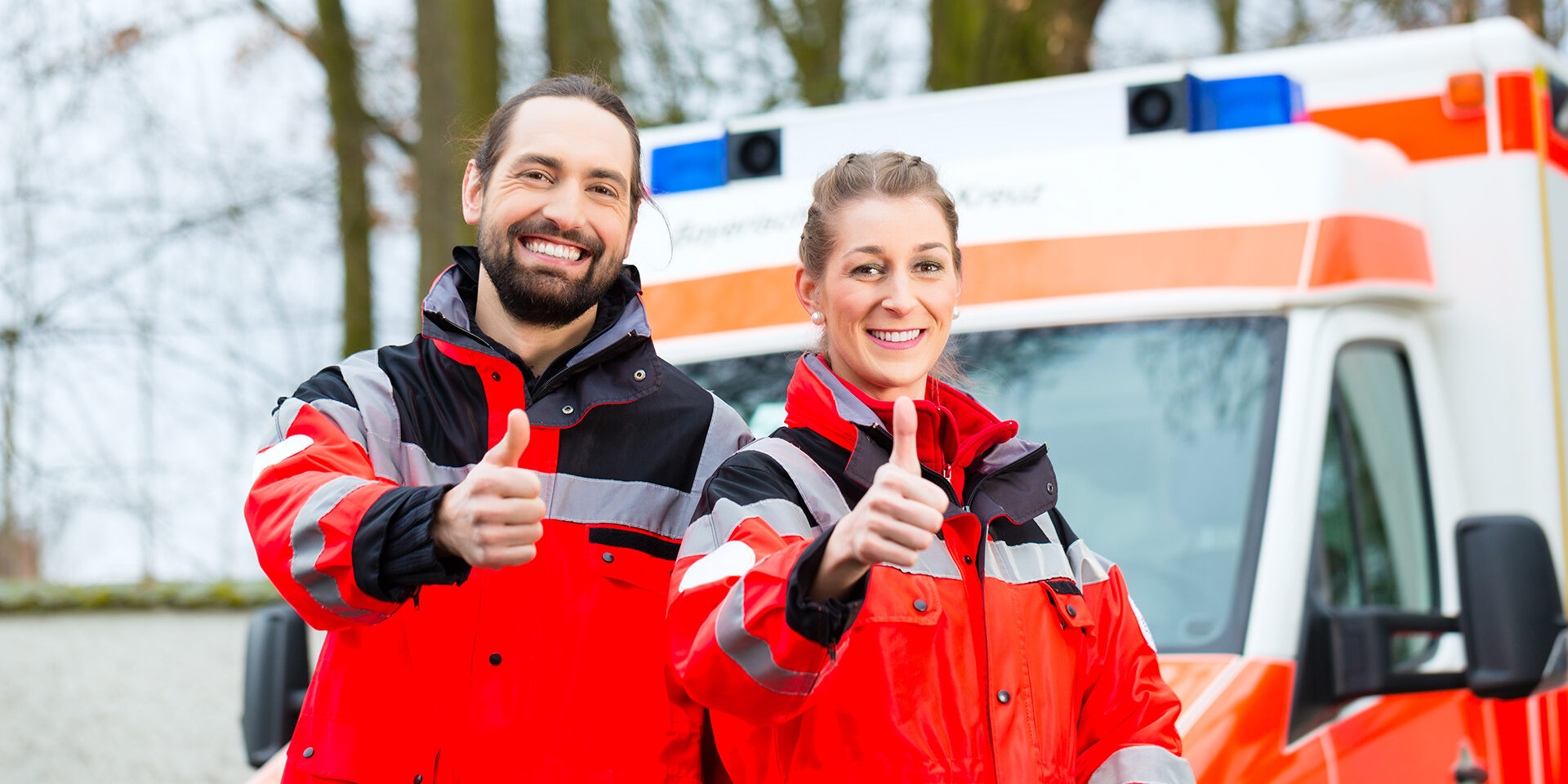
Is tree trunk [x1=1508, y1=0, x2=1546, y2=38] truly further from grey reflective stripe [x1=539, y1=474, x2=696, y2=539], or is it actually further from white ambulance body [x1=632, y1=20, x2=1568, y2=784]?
grey reflective stripe [x1=539, y1=474, x2=696, y2=539]

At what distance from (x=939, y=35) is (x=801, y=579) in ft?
26.3

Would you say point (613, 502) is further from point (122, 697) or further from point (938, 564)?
point (122, 697)

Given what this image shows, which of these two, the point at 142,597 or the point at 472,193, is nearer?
the point at 472,193

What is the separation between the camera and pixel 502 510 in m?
1.76

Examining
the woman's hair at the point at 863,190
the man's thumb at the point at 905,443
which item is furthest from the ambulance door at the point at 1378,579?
the man's thumb at the point at 905,443

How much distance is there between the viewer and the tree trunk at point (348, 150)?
36.1 ft

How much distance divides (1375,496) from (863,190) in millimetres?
1875

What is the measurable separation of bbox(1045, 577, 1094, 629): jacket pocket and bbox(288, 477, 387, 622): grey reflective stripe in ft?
3.04

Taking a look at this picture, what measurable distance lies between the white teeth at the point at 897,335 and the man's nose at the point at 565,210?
491 millimetres

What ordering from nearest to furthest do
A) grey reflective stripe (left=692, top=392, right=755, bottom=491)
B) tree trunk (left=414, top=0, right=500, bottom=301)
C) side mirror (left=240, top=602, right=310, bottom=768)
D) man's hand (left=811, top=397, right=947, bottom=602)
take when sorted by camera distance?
man's hand (left=811, top=397, right=947, bottom=602)
grey reflective stripe (left=692, top=392, right=755, bottom=491)
side mirror (left=240, top=602, right=310, bottom=768)
tree trunk (left=414, top=0, right=500, bottom=301)

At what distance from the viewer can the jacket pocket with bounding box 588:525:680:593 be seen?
7.40ft

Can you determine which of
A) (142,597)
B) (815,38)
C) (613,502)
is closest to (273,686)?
(613,502)

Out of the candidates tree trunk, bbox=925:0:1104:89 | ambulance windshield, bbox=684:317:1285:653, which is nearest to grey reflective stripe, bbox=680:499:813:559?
ambulance windshield, bbox=684:317:1285:653

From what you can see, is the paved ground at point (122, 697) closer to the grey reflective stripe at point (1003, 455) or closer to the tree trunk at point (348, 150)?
the tree trunk at point (348, 150)
